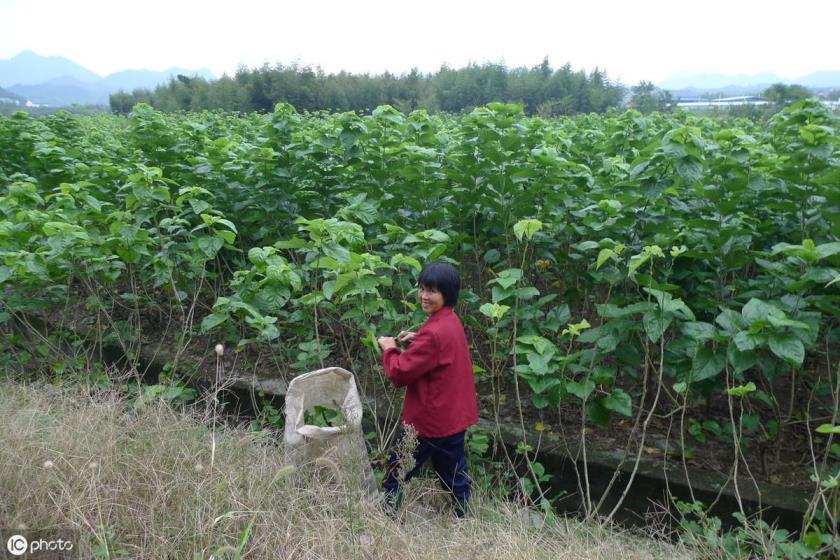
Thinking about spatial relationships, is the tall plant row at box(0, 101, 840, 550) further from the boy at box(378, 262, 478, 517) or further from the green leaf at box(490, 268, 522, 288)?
the boy at box(378, 262, 478, 517)

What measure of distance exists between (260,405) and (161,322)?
157cm

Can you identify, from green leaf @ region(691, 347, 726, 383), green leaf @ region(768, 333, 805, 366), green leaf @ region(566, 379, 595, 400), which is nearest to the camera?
green leaf @ region(768, 333, 805, 366)

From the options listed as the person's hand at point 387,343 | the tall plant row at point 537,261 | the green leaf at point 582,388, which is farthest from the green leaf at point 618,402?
the person's hand at point 387,343

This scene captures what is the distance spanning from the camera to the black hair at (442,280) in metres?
2.90

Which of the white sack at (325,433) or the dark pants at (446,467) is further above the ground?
the white sack at (325,433)

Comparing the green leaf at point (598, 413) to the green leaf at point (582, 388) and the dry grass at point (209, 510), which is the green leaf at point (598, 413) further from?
the dry grass at point (209, 510)

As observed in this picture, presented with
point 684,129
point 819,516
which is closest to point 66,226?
point 684,129

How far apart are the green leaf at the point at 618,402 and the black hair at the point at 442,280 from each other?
3.20ft

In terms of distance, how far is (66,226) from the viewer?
370 cm

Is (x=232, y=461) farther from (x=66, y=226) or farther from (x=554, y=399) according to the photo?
(x=66, y=226)

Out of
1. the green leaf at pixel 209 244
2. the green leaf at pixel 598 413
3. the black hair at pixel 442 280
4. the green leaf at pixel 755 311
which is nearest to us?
the green leaf at pixel 755 311

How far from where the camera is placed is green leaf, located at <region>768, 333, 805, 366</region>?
8.69 feet

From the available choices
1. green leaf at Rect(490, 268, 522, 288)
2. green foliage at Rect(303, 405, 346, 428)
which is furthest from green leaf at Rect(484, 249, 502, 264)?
green foliage at Rect(303, 405, 346, 428)

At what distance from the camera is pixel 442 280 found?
2.90 meters
